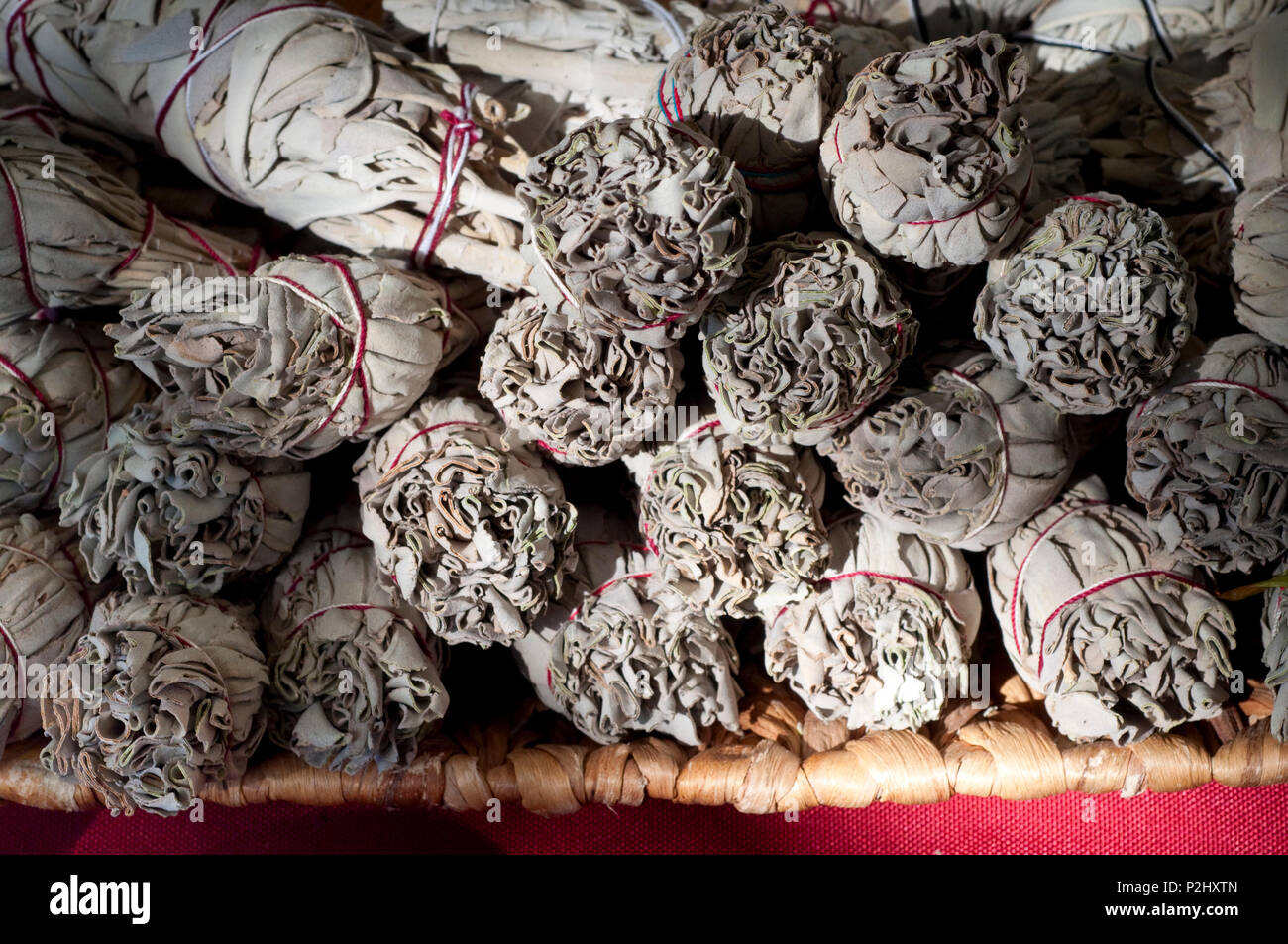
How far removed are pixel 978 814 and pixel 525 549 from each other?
2.13ft

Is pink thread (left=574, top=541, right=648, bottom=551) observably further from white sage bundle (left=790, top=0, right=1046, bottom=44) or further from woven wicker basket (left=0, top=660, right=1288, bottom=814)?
white sage bundle (left=790, top=0, right=1046, bottom=44)

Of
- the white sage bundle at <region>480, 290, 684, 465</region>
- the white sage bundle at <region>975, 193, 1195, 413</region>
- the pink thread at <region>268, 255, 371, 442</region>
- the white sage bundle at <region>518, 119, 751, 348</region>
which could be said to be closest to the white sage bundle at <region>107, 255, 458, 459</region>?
the pink thread at <region>268, 255, 371, 442</region>

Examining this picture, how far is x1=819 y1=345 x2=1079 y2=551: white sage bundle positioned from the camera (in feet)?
3.27

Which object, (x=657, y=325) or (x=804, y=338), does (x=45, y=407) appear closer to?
(x=657, y=325)

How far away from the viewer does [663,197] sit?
0.85 m

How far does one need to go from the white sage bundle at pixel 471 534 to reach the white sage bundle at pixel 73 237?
32cm

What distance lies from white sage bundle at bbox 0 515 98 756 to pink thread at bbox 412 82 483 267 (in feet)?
1.69

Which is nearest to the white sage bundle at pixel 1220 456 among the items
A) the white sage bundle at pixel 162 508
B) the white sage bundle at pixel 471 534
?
the white sage bundle at pixel 471 534

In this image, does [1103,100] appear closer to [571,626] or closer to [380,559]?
[571,626]

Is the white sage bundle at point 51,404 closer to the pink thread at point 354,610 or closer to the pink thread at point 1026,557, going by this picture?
the pink thread at point 354,610

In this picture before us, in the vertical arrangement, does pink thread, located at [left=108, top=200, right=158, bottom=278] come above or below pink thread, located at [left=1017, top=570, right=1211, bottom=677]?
above

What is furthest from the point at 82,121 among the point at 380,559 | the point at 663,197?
the point at 663,197

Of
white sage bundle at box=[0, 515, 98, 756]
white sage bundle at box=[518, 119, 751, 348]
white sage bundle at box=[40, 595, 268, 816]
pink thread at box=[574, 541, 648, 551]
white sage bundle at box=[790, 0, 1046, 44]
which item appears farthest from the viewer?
white sage bundle at box=[790, 0, 1046, 44]

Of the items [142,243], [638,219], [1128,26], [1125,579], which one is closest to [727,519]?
[638,219]
